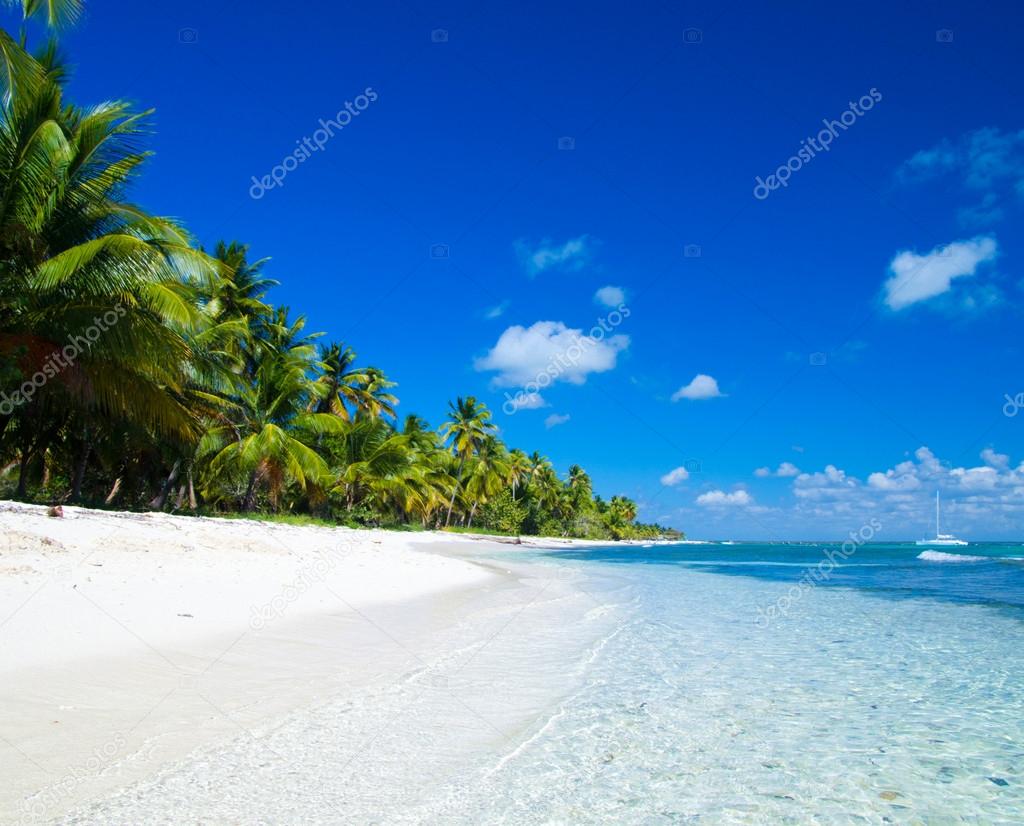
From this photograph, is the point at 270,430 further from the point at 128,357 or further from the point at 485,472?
the point at 485,472

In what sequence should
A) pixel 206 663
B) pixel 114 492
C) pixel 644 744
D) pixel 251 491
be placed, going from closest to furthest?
pixel 644 744
pixel 206 663
pixel 114 492
pixel 251 491

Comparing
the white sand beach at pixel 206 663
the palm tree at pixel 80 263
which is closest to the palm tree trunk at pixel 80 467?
the palm tree at pixel 80 263

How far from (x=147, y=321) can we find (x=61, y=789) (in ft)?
36.0

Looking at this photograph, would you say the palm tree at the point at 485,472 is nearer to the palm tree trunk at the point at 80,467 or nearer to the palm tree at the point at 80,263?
the palm tree trunk at the point at 80,467

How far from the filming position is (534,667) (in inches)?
254

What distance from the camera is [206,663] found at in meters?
5.50

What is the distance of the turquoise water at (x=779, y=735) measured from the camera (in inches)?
138

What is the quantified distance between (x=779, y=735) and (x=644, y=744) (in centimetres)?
110

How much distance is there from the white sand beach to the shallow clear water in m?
0.05

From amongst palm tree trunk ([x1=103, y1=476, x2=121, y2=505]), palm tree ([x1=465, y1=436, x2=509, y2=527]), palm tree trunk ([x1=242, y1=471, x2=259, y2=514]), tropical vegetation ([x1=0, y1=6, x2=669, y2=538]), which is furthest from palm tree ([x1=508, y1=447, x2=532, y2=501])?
palm tree trunk ([x1=103, y1=476, x2=121, y2=505])

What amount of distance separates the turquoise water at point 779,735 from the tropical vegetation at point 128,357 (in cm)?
1042

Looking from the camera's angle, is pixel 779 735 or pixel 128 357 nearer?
pixel 779 735

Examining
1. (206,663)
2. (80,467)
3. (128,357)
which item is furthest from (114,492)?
(206,663)

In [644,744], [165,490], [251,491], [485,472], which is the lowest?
[644,744]
